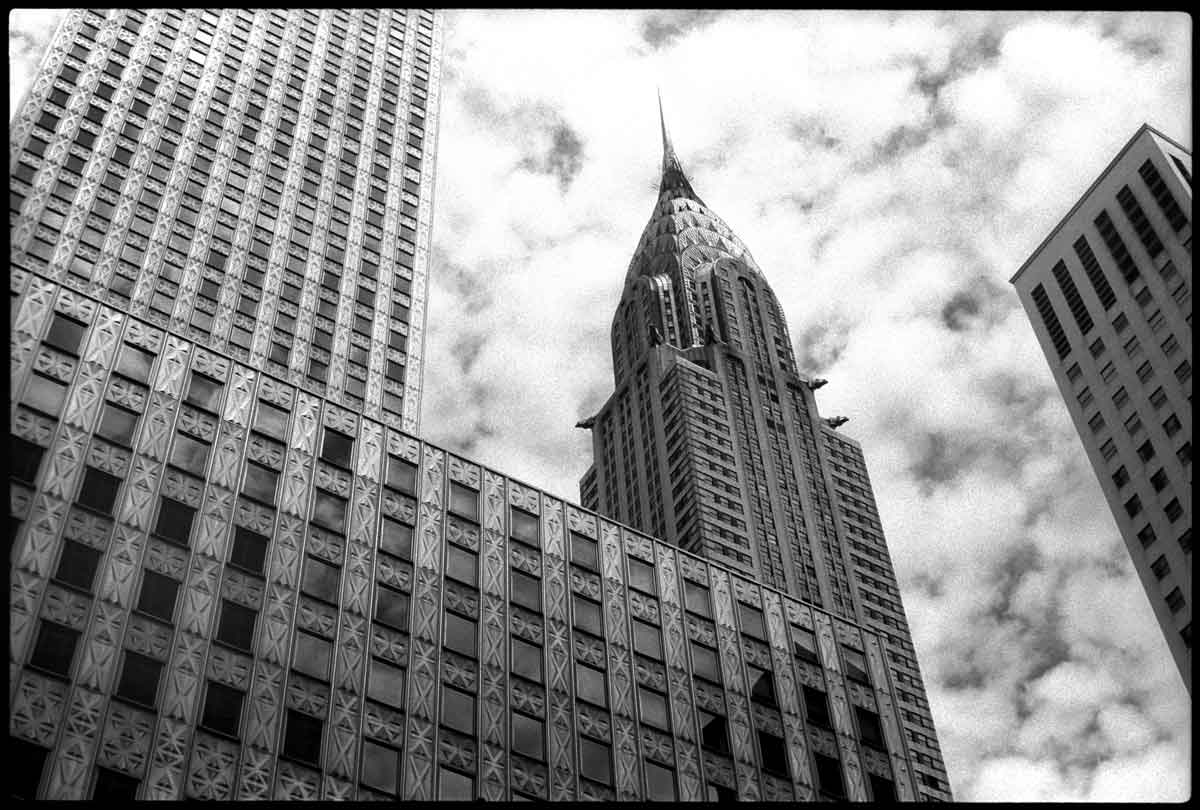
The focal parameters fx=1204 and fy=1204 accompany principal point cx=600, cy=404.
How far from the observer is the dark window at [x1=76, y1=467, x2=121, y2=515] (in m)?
45.8

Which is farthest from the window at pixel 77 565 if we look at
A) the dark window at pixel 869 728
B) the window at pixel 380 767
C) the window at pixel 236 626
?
the dark window at pixel 869 728

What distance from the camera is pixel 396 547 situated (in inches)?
2087

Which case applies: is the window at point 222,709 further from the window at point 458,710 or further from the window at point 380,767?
the window at point 458,710

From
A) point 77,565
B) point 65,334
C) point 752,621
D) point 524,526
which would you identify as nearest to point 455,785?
point 524,526

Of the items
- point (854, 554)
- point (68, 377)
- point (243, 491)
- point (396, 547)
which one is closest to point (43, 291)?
point (68, 377)

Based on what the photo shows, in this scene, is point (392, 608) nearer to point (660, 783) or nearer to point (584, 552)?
point (584, 552)

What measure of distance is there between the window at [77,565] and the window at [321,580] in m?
8.18

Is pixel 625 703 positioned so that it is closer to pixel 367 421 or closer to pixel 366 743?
pixel 366 743

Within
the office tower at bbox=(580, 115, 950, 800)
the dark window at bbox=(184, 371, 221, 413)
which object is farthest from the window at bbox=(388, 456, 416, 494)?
the office tower at bbox=(580, 115, 950, 800)

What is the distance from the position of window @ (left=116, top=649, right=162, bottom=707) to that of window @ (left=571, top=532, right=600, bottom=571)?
20842 millimetres

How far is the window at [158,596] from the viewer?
44.1 metres

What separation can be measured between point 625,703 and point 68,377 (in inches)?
1066

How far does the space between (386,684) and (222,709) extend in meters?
6.79

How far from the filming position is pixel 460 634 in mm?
51031
